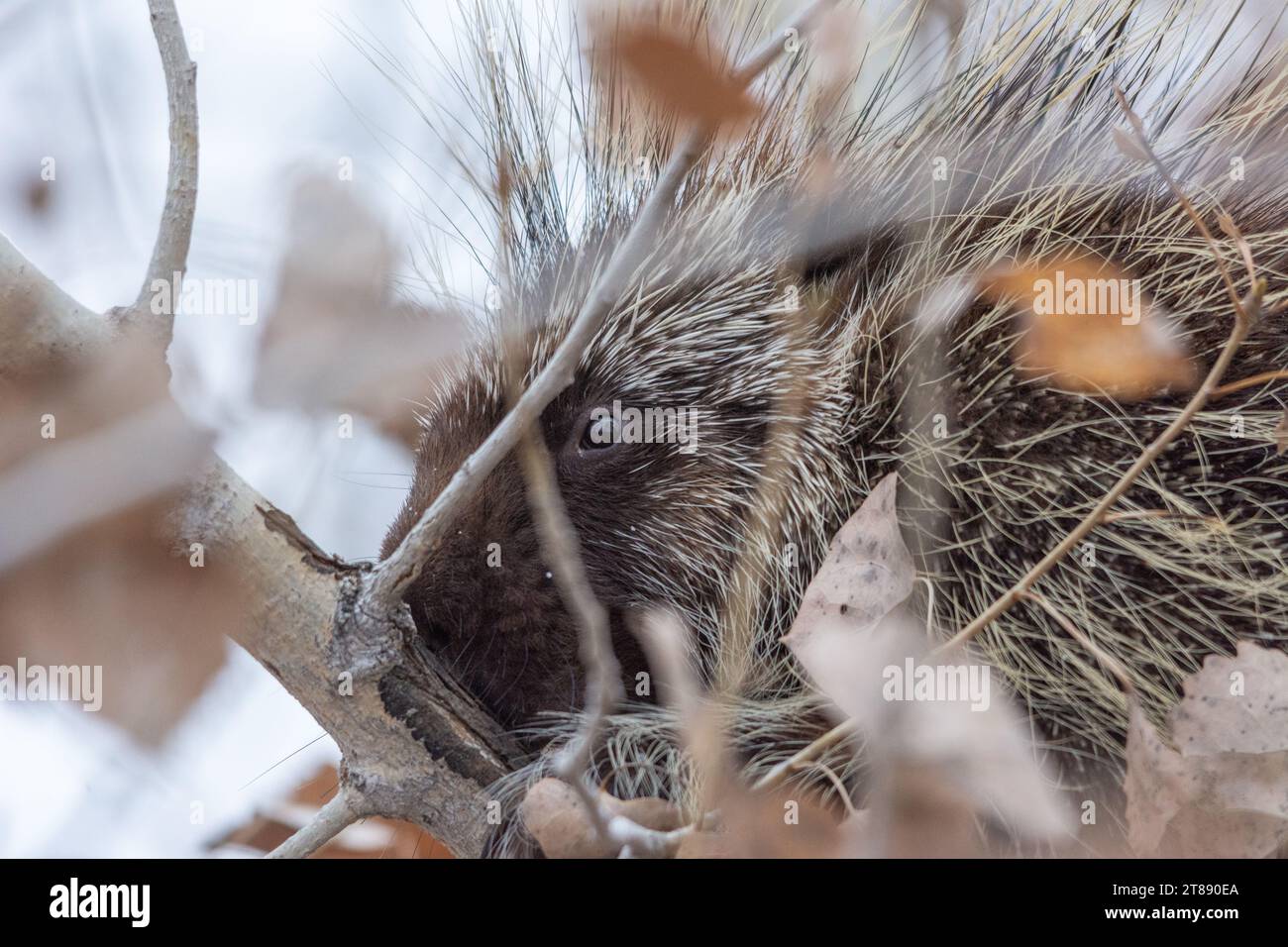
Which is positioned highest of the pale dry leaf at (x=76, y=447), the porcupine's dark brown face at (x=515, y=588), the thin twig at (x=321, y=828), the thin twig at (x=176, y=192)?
the thin twig at (x=176, y=192)

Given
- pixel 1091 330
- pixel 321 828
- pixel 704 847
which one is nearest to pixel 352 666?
pixel 321 828

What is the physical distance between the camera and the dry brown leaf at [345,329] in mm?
1999

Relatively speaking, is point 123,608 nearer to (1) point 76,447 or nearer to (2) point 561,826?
(1) point 76,447

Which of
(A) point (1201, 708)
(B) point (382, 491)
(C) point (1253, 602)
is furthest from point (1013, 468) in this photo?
(B) point (382, 491)

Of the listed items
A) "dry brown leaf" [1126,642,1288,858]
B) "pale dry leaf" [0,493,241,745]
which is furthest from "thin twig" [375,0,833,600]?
"dry brown leaf" [1126,642,1288,858]

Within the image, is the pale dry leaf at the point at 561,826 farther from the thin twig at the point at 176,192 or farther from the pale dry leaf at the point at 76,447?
the thin twig at the point at 176,192

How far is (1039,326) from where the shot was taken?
173 cm

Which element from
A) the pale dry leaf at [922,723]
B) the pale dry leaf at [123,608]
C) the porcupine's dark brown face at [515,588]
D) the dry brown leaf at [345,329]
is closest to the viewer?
the pale dry leaf at [922,723]

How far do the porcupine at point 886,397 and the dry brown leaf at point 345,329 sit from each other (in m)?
0.13

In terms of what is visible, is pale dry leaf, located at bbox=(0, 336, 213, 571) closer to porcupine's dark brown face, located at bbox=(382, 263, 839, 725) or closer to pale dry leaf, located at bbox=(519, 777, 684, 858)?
porcupine's dark brown face, located at bbox=(382, 263, 839, 725)

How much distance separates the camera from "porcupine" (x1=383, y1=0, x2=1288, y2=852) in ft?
5.49

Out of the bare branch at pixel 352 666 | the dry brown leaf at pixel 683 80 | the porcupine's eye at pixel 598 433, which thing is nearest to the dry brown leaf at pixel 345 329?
the porcupine's eye at pixel 598 433

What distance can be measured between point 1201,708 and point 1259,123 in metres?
1.09

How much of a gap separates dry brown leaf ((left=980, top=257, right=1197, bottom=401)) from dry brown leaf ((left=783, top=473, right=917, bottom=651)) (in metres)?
0.55
